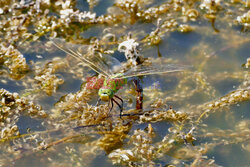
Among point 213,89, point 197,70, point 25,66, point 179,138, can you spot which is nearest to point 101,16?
point 25,66

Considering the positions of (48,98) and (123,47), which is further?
(123,47)

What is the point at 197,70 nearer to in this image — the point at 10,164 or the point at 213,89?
the point at 213,89

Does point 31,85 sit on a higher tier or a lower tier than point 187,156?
higher

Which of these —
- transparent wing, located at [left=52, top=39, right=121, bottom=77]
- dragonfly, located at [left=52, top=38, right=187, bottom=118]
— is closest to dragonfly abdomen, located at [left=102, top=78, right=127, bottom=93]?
dragonfly, located at [left=52, top=38, right=187, bottom=118]

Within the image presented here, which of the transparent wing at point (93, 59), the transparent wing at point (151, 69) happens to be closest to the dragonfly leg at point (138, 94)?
the transparent wing at point (151, 69)

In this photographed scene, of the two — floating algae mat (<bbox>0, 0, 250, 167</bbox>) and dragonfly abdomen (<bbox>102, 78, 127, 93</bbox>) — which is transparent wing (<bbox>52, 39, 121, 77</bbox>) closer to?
floating algae mat (<bbox>0, 0, 250, 167</bbox>)

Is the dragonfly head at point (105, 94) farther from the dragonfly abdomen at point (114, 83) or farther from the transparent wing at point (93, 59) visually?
the transparent wing at point (93, 59)

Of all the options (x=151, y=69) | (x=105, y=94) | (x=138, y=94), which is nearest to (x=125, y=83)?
(x=138, y=94)
